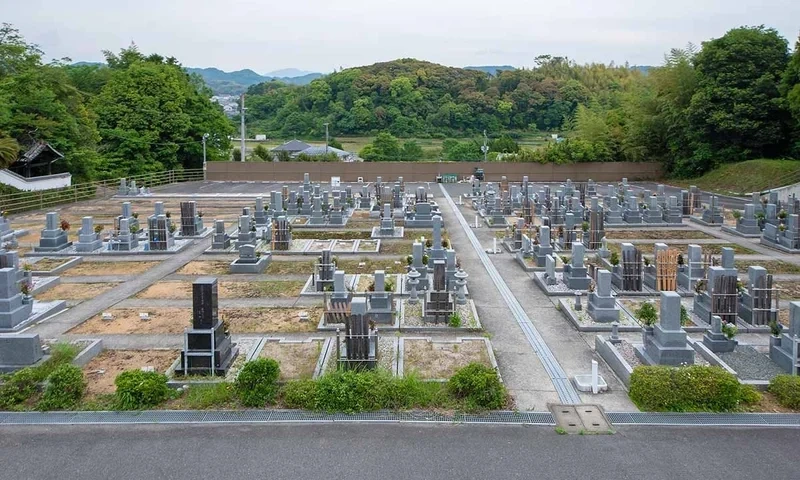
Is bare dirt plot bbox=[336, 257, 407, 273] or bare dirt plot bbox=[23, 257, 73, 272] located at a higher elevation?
bare dirt plot bbox=[336, 257, 407, 273]

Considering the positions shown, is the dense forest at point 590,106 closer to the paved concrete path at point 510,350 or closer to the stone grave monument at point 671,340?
the paved concrete path at point 510,350

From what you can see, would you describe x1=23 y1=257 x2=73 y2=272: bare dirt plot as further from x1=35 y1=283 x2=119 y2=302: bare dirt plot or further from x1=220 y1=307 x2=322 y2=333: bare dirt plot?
x1=220 y1=307 x2=322 y2=333: bare dirt plot

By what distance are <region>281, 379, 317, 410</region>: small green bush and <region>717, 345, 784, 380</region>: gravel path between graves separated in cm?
710

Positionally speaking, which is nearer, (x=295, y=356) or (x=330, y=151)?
(x=295, y=356)

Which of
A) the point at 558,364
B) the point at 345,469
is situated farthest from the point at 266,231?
the point at 345,469

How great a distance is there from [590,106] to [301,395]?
7194cm

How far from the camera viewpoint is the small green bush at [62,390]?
10250 mm

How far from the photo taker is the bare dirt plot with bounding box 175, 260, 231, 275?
2078 cm

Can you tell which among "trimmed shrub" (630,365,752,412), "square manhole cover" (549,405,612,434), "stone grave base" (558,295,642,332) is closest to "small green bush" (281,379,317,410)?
"square manhole cover" (549,405,612,434)

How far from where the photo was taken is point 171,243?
24.7 metres

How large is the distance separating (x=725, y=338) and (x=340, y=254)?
13567 millimetres

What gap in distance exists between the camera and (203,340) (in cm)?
1166

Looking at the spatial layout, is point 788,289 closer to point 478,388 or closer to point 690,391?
point 690,391

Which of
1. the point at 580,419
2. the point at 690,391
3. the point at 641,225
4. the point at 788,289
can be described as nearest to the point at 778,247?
the point at 788,289
